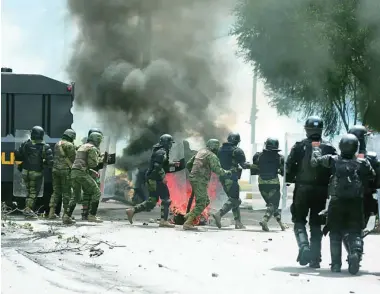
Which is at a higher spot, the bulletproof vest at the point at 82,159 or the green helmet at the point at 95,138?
the green helmet at the point at 95,138

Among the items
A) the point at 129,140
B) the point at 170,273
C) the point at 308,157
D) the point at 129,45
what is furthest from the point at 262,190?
the point at 129,45

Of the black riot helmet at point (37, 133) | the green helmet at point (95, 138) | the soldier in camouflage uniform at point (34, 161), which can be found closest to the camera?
the green helmet at point (95, 138)

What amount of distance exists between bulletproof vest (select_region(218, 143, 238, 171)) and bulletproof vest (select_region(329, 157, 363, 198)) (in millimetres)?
5457

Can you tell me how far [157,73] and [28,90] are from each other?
1099 centimetres

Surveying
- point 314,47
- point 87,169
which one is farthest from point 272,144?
point 314,47

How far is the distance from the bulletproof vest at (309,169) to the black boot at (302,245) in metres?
0.49

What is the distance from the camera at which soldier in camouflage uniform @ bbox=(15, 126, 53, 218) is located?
Answer: 15.0 metres

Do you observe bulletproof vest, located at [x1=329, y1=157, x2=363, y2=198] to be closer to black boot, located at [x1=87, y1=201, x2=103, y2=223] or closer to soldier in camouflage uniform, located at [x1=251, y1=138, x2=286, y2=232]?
soldier in camouflage uniform, located at [x1=251, y1=138, x2=286, y2=232]

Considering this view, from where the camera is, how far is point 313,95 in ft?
89.5

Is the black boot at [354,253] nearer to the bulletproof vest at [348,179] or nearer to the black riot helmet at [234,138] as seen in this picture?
the bulletproof vest at [348,179]

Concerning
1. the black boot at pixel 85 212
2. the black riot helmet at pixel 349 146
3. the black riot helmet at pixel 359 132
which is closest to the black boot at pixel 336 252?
the black riot helmet at pixel 349 146

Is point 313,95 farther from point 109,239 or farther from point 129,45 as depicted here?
point 109,239

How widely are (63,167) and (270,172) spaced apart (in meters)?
3.47

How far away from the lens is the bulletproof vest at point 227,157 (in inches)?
566
